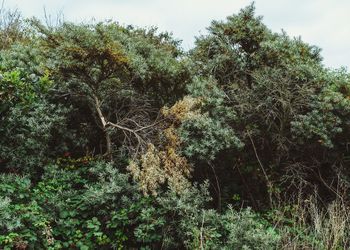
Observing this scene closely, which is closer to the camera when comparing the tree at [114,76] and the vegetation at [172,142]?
the vegetation at [172,142]

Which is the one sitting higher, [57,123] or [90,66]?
[90,66]

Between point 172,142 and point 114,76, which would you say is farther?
point 114,76

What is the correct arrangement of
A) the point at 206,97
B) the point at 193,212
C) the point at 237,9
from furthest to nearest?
the point at 237,9 → the point at 206,97 → the point at 193,212

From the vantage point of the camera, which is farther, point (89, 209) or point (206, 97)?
point (206, 97)

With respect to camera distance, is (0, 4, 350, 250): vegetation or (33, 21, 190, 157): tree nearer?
(0, 4, 350, 250): vegetation

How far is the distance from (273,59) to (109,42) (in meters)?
3.03

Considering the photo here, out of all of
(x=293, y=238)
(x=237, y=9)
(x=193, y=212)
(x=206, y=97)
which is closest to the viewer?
(x=193, y=212)

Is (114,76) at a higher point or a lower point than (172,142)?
higher

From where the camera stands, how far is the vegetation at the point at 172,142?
557 cm

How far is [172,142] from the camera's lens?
6.01 meters

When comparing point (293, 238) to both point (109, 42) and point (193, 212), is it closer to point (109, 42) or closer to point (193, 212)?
point (193, 212)

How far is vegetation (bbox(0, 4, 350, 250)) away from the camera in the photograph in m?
5.57

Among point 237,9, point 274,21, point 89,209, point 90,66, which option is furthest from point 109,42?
point 274,21

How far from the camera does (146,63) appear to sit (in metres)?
6.68
